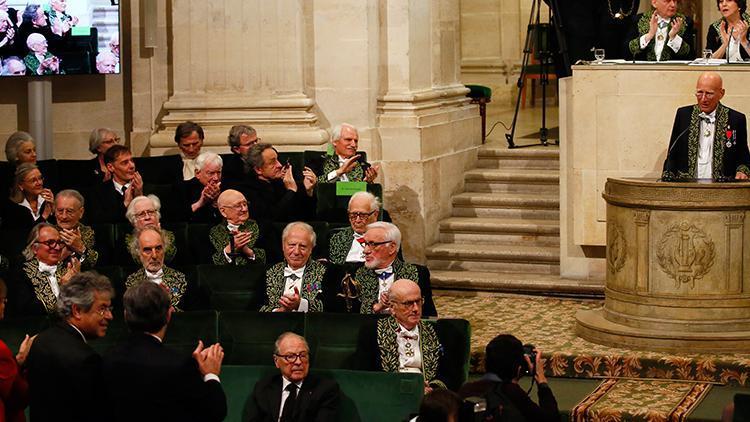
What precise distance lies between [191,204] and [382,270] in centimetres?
186

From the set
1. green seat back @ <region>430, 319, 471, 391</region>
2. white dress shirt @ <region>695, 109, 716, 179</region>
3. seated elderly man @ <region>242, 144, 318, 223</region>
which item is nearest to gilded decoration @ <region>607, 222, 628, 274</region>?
white dress shirt @ <region>695, 109, 716, 179</region>

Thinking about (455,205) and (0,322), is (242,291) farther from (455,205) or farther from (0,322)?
(455,205)

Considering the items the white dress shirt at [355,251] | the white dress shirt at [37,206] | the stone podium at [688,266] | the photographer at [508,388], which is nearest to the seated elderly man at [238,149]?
the white dress shirt at [37,206]

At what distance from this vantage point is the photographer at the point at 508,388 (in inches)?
240

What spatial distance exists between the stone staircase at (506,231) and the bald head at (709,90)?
1656 millimetres

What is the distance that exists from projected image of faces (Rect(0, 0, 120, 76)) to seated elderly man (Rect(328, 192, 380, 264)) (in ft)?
9.96

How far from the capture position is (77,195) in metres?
8.63

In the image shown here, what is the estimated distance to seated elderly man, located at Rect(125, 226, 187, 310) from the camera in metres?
8.12

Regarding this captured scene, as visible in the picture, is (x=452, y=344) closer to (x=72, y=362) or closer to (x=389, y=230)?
(x=389, y=230)

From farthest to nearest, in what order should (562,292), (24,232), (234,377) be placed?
(562,292)
(24,232)
(234,377)

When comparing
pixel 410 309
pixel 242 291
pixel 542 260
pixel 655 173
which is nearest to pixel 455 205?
pixel 542 260

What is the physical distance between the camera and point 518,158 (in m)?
12.3

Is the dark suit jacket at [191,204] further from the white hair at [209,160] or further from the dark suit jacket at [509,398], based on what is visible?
the dark suit jacket at [509,398]

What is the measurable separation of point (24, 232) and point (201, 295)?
138cm
